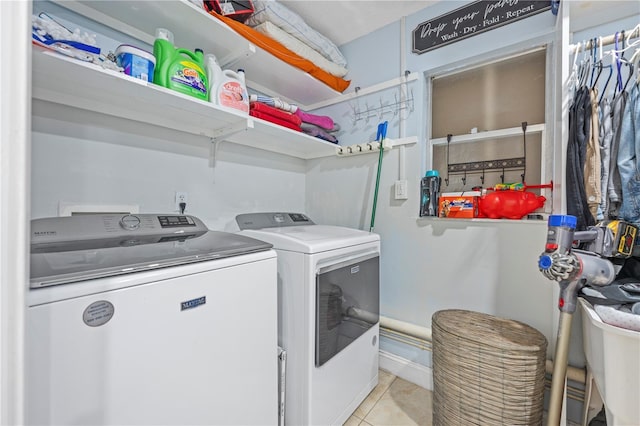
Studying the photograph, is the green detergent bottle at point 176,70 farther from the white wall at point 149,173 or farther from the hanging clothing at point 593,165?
the hanging clothing at point 593,165

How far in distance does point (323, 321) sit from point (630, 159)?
142 cm

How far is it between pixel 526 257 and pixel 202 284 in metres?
1.65

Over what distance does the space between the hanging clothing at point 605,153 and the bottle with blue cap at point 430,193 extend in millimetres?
781

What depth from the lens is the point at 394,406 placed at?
1.65 m

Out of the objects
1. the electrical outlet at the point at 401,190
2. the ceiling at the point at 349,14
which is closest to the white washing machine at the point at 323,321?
the electrical outlet at the point at 401,190

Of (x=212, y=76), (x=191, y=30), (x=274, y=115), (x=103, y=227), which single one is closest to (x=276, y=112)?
(x=274, y=115)

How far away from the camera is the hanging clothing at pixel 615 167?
1086 millimetres

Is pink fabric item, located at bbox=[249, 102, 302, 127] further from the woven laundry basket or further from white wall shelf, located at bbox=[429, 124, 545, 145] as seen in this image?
the woven laundry basket

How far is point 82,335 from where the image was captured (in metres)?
0.68

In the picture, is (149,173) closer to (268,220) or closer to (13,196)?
(268,220)

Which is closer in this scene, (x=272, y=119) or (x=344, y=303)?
(x=344, y=303)

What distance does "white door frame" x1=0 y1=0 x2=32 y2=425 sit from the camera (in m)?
0.37

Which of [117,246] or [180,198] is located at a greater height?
[180,198]

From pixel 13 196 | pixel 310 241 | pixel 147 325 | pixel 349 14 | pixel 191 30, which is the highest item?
pixel 349 14
